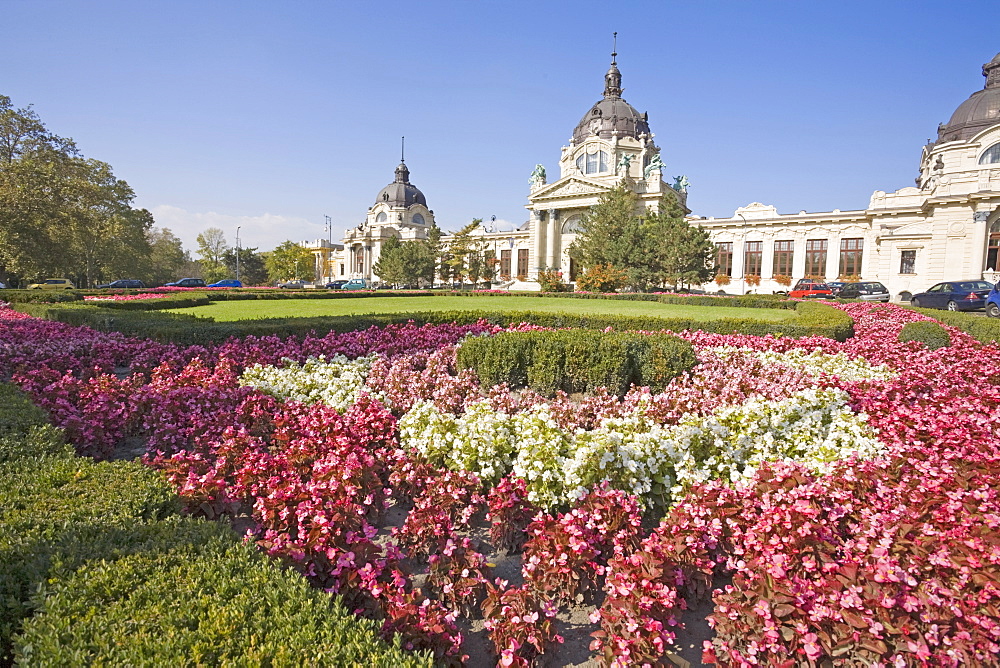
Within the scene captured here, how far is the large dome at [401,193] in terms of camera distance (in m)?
85.2

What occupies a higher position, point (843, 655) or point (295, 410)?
point (295, 410)

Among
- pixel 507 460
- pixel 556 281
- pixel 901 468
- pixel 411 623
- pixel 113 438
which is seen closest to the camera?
pixel 411 623

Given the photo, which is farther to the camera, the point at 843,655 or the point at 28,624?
the point at 843,655

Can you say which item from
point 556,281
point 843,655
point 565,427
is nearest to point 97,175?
point 556,281

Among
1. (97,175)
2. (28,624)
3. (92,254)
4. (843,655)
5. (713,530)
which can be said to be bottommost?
(843,655)

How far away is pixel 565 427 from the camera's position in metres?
5.04

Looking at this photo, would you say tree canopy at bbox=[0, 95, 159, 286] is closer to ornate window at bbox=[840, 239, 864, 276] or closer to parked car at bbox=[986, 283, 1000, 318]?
parked car at bbox=[986, 283, 1000, 318]

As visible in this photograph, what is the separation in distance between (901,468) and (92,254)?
52.1 metres

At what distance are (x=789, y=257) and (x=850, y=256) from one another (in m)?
4.90

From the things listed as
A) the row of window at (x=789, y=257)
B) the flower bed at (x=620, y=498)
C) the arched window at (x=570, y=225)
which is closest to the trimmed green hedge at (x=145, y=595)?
the flower bed at (x=620, y=498)

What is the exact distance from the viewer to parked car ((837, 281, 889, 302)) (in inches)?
1156

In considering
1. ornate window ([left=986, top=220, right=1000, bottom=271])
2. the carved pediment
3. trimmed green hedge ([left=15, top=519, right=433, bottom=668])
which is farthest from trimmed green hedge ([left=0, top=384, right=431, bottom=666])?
the carved pediment

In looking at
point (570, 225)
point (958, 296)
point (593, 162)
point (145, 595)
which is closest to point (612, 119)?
point (593, 162)

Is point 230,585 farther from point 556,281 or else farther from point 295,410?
point 556,281
